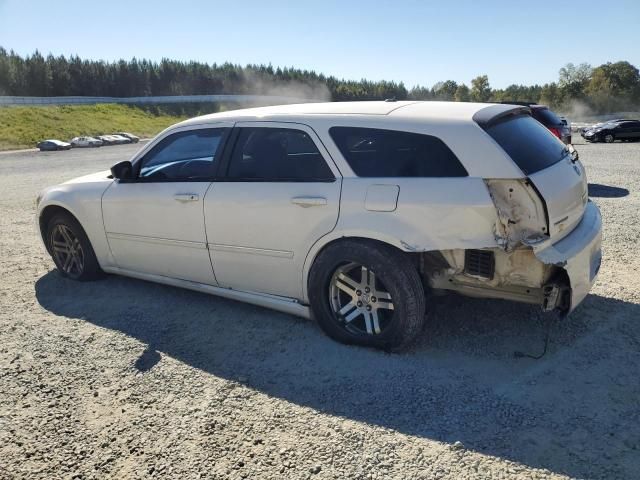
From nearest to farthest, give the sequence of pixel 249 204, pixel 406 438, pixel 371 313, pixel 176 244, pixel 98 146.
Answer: pixel 406 438 < pixel 371 313 < pixel 249 204 < pixel 176 244 < pixel 98 146

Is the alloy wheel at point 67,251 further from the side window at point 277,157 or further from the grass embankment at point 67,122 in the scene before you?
the grass embankment at point 67,122

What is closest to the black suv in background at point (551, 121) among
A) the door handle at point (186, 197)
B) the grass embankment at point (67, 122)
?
the door handle at point (186, 197)

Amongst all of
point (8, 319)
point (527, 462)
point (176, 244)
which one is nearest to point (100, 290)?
point (8, 319)

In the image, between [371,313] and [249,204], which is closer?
[371,313]

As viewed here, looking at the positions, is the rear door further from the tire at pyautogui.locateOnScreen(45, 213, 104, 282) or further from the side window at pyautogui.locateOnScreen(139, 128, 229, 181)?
the tire at pyautogui.locateOnScreen(45, 213, 104, 282)

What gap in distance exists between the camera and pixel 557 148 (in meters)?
3.77

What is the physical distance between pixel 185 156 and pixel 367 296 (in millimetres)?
2346

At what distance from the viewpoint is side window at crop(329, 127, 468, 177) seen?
3313 mm

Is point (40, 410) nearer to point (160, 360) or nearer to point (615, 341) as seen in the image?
point (160, 360)

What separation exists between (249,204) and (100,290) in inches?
83.9

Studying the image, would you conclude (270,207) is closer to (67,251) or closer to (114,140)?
(67,251)

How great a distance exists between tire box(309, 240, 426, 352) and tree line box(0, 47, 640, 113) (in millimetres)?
62954

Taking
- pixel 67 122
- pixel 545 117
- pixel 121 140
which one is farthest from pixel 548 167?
pixel 67 122

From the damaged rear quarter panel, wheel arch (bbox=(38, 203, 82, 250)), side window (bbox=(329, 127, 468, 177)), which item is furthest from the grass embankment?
the damaged rear quarter panel
